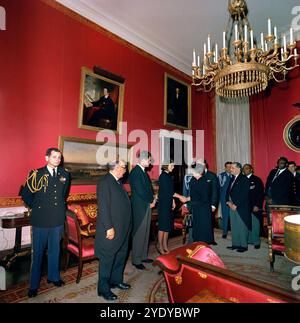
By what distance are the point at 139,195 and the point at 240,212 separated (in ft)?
7.64

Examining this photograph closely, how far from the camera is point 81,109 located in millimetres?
5230

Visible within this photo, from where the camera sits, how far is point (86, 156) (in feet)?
17.4

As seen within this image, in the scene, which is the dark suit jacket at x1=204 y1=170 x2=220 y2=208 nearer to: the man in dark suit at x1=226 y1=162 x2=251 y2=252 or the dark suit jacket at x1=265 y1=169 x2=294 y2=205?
the man in dark suit at x1=226 y1=162 x2=251 y2=252

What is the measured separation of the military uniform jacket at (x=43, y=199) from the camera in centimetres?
317

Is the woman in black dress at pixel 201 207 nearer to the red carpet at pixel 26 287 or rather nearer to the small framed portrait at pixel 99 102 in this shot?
the red carpet at pixel 26 287

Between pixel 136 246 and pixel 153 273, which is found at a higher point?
pixel 136 246

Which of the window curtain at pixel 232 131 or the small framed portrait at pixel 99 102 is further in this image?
the window curtain at pixel 232 131

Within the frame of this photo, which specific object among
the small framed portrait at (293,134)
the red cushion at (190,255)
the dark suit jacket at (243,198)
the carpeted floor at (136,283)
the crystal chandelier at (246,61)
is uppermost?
the crystal chandelier at (246,61)

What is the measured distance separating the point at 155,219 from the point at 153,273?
5.77 feet

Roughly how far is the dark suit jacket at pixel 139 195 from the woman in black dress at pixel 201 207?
108 centimetres

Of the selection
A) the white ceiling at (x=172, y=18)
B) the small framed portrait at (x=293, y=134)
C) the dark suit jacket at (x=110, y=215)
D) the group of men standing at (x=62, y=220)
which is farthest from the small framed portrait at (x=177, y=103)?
the dark suit jacket at (x=110, y=215)

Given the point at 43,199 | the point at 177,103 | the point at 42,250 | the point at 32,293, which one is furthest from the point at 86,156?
the point at 177,103
